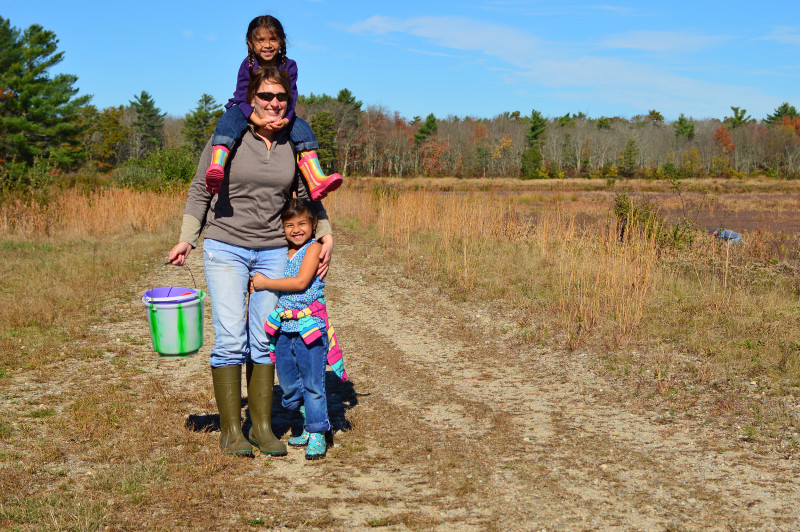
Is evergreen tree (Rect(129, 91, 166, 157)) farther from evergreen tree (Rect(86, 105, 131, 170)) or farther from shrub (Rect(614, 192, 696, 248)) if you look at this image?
shrub (Rect(614, 192, 696, 248))

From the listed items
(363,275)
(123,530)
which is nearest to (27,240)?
(363,275)

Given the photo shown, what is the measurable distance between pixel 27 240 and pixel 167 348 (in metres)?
11.8

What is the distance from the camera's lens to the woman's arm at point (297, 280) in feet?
11.8

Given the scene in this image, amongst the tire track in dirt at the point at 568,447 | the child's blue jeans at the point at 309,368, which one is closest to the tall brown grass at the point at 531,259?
the tire track in dirt at the point at 568,447

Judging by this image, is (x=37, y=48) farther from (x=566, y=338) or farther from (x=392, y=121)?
(x=392, y=121)

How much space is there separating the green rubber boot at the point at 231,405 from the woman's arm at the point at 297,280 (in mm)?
480

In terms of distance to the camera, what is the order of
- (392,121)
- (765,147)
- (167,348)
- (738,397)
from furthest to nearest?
(392,121), (765,147), (738,397), (167,348)

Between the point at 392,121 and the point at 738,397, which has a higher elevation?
the point at 392,121

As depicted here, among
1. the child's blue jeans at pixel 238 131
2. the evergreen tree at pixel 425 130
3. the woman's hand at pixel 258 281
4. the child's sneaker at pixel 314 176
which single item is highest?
the evergreen tree at pixel 425 130

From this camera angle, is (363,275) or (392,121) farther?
(392,121)

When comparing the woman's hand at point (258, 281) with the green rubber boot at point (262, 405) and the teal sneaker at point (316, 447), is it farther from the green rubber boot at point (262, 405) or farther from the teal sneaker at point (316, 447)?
the teal sneaker at point (316, 447)

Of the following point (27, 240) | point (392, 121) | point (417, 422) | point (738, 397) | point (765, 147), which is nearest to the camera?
point (417, 422)

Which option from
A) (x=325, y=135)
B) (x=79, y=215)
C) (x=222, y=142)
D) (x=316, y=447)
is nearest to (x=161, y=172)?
(x=79, y=215)

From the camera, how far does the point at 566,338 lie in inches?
254
